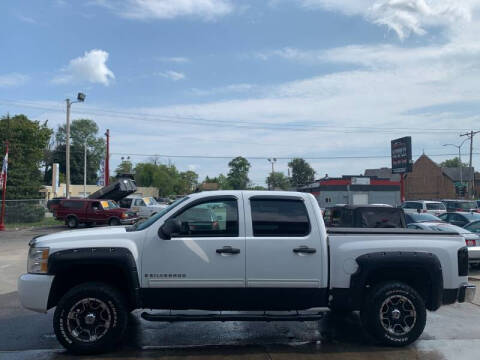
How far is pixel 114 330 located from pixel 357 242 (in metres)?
3.14

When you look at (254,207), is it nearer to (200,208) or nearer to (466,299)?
(200,208)

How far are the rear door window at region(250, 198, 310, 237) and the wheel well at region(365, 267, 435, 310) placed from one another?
1.13 metres

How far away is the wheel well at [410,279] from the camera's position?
5949mm

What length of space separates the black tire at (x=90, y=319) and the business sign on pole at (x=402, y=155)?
37870 mm

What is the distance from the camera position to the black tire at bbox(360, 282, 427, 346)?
5781mm

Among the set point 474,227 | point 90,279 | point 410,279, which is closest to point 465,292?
point 410,279

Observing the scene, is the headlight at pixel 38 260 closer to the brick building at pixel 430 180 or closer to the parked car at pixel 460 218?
the parked car at pixel 460 218

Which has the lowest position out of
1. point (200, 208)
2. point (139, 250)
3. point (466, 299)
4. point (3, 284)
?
point (3, 284)

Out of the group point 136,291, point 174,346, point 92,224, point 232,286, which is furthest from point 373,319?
point 92,224

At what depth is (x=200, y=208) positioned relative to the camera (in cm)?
591

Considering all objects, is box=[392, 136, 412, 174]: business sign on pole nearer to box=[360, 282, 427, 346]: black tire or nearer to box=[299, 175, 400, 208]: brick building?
box=[299, 175, 400, 208]: brick building

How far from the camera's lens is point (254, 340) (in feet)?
20.2

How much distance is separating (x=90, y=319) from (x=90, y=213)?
2333cm

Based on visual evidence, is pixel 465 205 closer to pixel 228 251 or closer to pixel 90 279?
pixel 228 251
